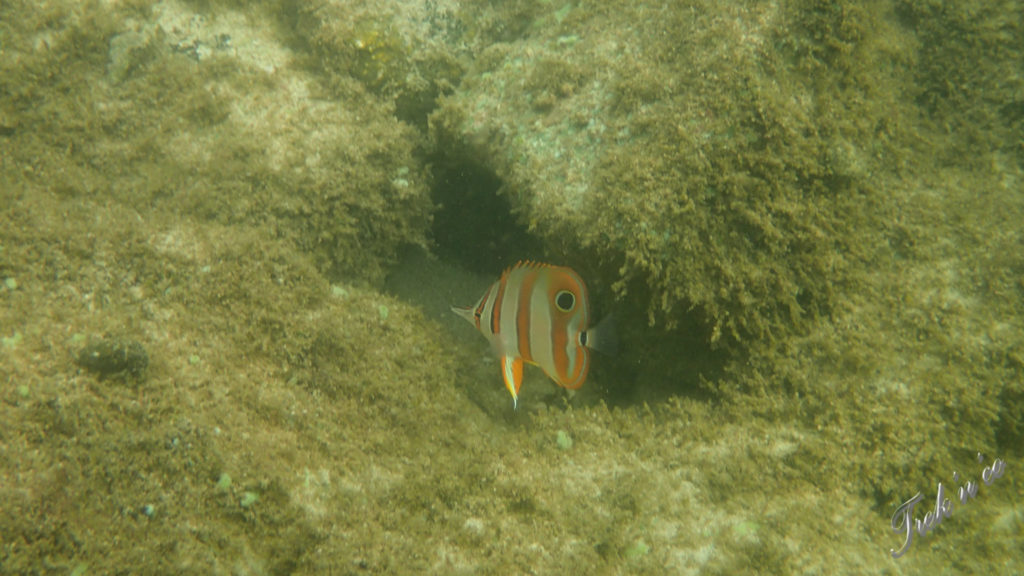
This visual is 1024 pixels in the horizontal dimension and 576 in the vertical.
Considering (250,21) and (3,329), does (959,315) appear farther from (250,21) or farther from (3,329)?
(250,21)

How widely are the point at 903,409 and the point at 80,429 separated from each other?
160 inches

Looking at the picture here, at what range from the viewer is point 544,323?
2.69 meters

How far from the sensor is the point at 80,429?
2.15m

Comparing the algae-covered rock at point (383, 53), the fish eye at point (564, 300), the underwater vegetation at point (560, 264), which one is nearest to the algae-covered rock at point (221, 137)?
the underwater vegetation at point (560, 264)

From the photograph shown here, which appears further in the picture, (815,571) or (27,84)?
(27,84)

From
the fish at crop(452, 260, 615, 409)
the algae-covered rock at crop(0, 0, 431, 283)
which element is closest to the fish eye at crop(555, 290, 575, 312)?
the fish at crop(452, 260, 615, 409)

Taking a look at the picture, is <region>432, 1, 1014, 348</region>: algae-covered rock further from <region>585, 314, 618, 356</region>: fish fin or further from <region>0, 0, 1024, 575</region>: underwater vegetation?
<region>585, 314, 618, 356</region>: fish fin

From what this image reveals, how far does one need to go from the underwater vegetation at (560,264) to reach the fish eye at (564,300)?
342mm

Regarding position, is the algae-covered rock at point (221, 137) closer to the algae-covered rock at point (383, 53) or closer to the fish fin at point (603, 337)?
the algae-covered rock at point (383, 53)

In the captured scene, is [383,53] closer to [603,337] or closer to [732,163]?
[732,163]

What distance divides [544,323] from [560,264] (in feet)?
2.15

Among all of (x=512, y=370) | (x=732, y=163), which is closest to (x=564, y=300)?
(x=512, y=370)

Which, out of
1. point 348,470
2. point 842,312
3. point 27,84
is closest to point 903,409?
point 842,312

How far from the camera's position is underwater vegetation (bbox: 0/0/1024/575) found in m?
2.17
